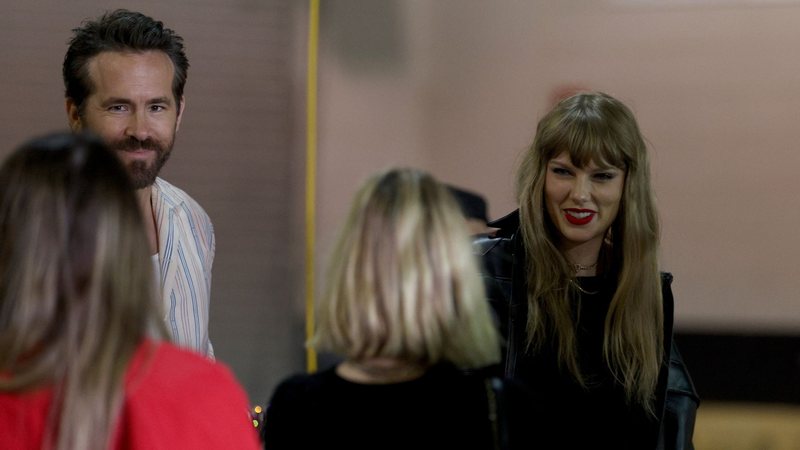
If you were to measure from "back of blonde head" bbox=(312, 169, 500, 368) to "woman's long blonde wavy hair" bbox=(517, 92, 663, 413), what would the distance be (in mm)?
950

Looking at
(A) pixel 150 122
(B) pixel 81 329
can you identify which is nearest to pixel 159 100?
(A) pixel 150 122

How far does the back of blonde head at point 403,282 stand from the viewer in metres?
1.95

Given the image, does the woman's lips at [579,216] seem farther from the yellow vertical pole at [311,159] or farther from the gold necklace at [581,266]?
the yellow vertical pole at [311,159]

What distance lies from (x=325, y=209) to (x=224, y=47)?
72 cm

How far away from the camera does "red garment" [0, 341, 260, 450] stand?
5.55 ft

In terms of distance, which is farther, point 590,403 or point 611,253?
point 611,253

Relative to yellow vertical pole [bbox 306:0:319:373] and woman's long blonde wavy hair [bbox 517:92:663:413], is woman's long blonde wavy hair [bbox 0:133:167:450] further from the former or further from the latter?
yellow vertical pole [bbox 306:0:319:373]

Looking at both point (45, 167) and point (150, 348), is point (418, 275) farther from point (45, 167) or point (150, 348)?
point (45, 167)

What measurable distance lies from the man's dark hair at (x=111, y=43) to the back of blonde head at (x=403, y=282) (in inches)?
46.7

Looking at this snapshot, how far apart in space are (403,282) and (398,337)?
0.30 ft

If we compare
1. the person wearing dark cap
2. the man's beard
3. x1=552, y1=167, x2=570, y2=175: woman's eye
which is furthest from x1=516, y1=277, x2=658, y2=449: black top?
the person wearing dark cap

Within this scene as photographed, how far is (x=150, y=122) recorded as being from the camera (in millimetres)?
2914

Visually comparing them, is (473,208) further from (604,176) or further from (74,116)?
(74,116)

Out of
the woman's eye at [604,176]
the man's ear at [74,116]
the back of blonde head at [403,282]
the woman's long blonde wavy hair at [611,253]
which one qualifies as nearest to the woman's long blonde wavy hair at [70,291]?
the back of blonde head at [403,282]
